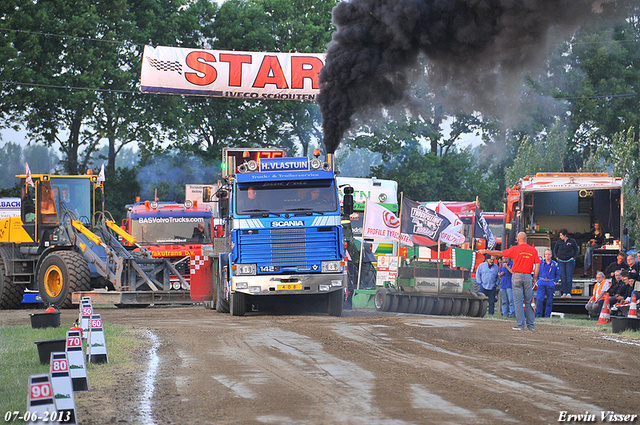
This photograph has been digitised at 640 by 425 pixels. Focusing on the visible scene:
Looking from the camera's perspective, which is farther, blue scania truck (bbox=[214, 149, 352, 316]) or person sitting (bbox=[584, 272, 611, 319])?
person sitting (bbox=[584, 272, 611, 319])

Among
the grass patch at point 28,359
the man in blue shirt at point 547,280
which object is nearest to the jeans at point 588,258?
the man in blue shirt at point 547,280

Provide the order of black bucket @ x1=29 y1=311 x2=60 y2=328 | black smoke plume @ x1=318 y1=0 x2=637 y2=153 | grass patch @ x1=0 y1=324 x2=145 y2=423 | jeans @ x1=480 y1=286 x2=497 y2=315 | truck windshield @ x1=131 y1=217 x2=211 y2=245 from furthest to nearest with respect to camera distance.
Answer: truck windshield @ x1=131 y1=217 x2=211 y2=245 < jeans @ x1=480 y1=286 x2=497 y2=315 < black smoke plume @ x1=318 y1=0 x2=637 y2=153 < black bucket @ x1=29 y1=311 x2=60 y2=328 < grass patch @ x1=0 y1=324 x2=145 y2=423

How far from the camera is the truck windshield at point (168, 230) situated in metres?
25.8

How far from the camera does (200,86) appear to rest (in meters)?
33.6

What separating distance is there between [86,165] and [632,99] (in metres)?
32.8

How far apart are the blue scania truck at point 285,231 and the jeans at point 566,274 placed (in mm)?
6903

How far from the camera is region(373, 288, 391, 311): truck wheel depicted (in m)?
21.6

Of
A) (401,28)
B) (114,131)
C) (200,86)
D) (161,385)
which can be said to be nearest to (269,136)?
(114,131)

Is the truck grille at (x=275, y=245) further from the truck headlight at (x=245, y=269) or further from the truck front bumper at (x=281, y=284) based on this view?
the truck front bumper at (x=281, y=284)

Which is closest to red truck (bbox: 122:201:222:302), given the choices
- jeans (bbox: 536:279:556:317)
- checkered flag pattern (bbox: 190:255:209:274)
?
checkered flag pattern (bbox: 190:255:209:274)

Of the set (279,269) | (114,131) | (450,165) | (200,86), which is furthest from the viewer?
(450,165)

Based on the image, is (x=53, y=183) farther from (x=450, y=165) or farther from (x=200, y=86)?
(x=450, y=165)

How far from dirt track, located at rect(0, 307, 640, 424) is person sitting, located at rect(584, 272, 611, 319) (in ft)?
14.5

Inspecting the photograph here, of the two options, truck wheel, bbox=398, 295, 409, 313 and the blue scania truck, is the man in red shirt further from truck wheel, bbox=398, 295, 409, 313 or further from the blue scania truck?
truck wheel, bbox=398, 295, 409, 313
